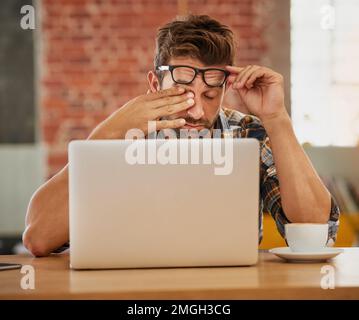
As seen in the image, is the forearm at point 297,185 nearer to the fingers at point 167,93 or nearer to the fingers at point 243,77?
the fingers at point 243,77

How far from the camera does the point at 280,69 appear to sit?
4590 mm

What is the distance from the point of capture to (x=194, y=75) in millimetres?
1859

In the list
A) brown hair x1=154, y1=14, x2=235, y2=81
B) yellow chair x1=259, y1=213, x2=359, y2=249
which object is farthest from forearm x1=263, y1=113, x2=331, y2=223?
yellow chair x1=259, y1=213, x2=359, y2=249

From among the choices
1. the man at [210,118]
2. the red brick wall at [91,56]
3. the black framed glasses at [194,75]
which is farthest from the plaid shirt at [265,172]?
the red brick wall at [91,56]

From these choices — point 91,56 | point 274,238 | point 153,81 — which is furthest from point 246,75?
point 91,56

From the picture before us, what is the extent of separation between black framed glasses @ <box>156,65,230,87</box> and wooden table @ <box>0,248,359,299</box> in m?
0.69

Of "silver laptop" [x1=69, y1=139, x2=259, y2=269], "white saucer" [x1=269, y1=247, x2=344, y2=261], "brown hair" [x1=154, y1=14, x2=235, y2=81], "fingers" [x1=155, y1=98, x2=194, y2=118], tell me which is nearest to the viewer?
"silver laptop" [x1=69, y1=139, x2=259, y2=269]

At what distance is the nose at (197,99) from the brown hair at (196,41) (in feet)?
0.57

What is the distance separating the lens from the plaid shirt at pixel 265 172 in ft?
5.83

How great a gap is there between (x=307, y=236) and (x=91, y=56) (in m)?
3.33

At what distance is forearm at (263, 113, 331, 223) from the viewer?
1.68 m

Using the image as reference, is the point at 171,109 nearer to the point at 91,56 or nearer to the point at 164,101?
the point at 164,101

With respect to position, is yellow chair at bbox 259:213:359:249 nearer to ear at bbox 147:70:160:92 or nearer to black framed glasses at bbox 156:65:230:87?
ear at bbox 147:70:160:92
